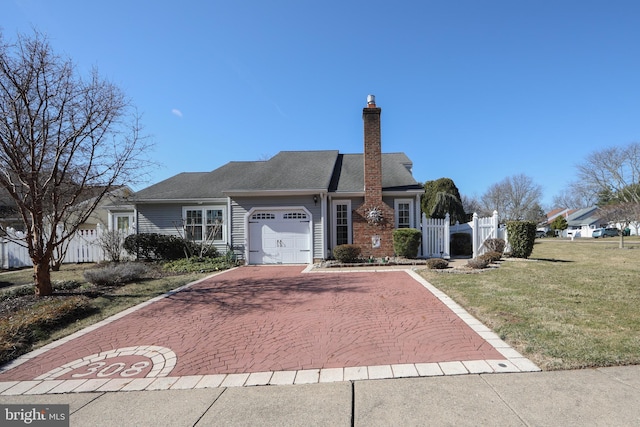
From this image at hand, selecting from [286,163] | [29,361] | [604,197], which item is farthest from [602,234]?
[29,361]

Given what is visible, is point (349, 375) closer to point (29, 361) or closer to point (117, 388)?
point (117, 388)

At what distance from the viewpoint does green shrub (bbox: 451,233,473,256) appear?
43.5 feet

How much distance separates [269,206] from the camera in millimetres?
12672

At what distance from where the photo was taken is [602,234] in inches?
1631

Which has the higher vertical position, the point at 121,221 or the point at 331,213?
the point at 331,213

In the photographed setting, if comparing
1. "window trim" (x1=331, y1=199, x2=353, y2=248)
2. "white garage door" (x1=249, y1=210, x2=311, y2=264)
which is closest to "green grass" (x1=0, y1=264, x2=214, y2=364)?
"white garage door" (x1=249, y1=210, x2=311, y2=264)

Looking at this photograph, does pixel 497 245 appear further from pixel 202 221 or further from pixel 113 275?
pixel 113 275

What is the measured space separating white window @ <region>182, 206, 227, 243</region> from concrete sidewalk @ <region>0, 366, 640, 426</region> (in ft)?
36.0

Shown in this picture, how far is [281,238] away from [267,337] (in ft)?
27.3

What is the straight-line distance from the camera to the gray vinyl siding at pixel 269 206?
12.5m

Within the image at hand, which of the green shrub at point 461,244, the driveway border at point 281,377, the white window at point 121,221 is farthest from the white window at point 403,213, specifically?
the white window at point 121,221

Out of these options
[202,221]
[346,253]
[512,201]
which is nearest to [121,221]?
[202,221]

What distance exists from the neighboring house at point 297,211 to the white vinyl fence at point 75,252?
2394 millimetres

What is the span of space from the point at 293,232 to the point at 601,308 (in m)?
9.66
